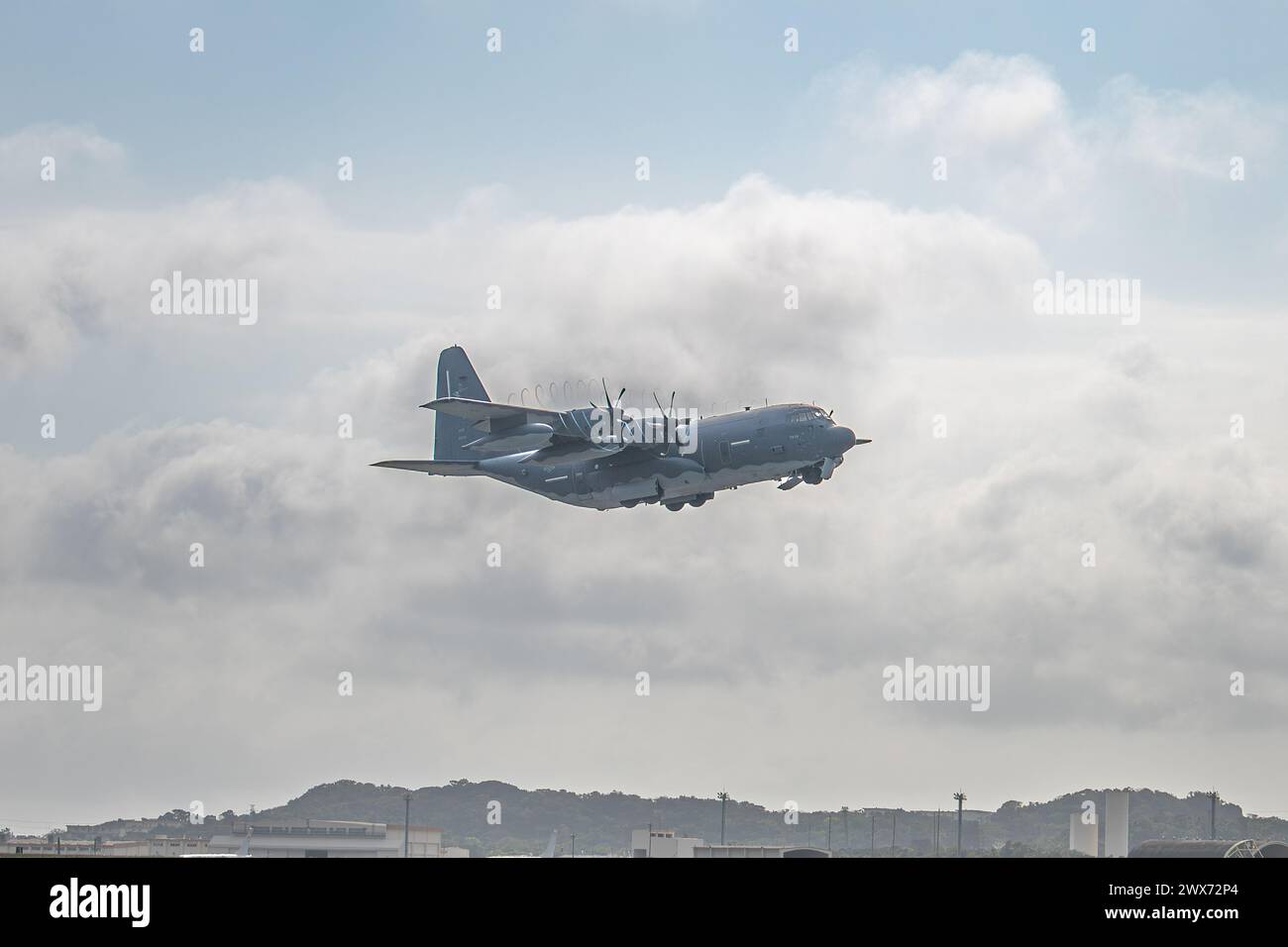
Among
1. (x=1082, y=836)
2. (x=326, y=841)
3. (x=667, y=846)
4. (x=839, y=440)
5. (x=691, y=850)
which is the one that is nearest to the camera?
(x=839, y=440)

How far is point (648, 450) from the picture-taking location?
91.7 meters

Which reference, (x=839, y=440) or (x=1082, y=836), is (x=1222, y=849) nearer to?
(x=839, y=440)

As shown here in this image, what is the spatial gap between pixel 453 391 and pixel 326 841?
186 feet

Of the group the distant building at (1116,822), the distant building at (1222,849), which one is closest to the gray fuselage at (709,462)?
the distant building at (1222,849)

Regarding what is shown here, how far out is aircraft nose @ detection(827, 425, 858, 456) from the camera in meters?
86.7

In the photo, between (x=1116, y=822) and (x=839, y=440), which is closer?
(x=839, y=440)

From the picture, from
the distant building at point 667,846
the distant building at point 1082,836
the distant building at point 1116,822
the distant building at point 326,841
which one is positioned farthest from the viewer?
the distant building at point 326,841

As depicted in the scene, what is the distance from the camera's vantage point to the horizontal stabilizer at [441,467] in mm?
97688

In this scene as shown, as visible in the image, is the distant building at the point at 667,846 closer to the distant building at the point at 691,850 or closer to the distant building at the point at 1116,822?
the distant building at the point at 691,850

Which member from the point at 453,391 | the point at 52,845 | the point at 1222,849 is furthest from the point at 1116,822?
the point at 52,845

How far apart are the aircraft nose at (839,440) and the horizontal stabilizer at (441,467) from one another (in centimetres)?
2596

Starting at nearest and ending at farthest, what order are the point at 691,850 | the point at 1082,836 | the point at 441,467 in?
the point at 441,467 < the point at 691,850 < the point at 1082,836

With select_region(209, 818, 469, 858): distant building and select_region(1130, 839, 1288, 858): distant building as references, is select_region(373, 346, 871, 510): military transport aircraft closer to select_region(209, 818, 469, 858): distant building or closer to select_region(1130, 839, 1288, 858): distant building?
select_region(1130, 839, 1288, 858): distant building
